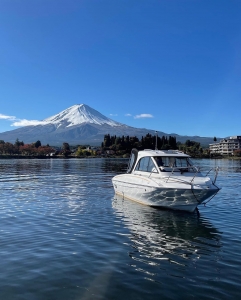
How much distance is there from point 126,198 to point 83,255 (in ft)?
37.6

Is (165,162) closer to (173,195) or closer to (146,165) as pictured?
(146,165)

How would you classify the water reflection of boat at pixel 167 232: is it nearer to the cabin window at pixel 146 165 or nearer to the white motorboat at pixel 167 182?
the white motorboat at pixel 167 182

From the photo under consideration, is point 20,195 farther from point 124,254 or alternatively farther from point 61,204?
point 124,254

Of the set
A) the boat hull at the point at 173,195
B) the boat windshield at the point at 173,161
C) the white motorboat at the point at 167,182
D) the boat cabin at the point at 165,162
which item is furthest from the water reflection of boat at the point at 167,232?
the boat windshield at the point at 173,161

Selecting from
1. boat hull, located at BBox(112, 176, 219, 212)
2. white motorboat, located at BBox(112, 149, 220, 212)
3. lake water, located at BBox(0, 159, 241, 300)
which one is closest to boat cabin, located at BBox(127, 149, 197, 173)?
white motorboat, located at BBox(112, 149, 220, 212)

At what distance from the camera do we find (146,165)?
1998cm

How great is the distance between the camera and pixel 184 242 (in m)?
11.5

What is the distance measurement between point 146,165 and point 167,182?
3.66 metres

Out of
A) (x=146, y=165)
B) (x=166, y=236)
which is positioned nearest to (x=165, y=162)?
(x=146, y=165)

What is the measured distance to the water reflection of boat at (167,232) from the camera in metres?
10.6

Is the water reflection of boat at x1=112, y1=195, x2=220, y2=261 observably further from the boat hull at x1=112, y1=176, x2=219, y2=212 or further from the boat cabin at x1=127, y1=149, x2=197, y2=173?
the boat cabin at x1=127, y1=149, x2=197, y2=173

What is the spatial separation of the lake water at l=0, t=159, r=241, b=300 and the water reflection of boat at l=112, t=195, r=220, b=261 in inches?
1.3

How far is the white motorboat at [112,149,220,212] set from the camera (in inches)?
624

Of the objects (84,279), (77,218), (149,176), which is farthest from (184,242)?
(149,176)
